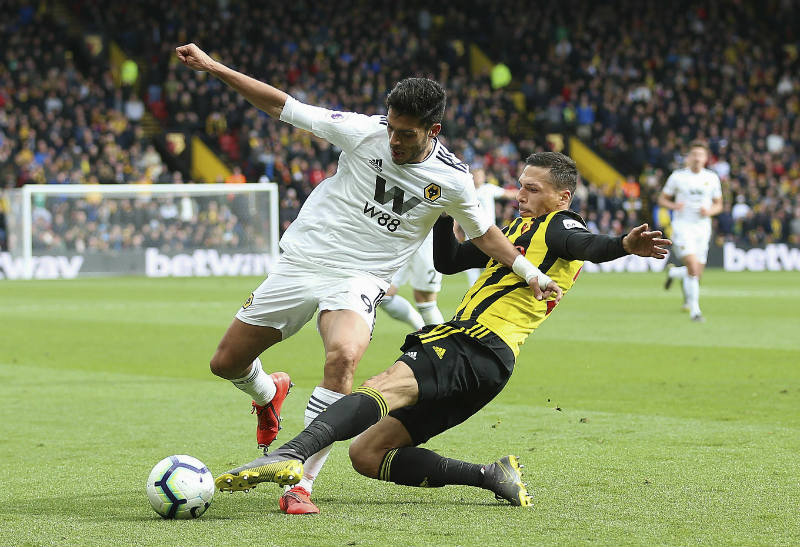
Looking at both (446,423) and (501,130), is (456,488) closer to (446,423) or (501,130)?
(446,423)

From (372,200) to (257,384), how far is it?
1.28 meters

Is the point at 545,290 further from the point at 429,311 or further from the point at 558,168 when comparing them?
the point at 429,311

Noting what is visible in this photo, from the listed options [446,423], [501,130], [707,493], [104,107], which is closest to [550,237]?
[446,423]

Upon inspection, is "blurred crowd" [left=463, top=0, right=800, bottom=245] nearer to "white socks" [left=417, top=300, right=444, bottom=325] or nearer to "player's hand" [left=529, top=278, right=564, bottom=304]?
"white socks" [left=417, top=300, right=444, bottom=325]

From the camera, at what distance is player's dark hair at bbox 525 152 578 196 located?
5.47m

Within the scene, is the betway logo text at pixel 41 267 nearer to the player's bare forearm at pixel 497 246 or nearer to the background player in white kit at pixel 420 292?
the background player in white kit at pixel 420 292

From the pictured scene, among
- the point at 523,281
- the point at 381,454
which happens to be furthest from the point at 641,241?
the point at 381,454

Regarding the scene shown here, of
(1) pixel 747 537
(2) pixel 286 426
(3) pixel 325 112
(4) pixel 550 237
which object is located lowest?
(2) pixel 286 426

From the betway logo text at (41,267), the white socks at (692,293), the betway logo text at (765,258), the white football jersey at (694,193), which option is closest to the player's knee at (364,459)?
the white socks at (692,293)

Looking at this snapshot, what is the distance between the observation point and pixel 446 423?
5.19 metres

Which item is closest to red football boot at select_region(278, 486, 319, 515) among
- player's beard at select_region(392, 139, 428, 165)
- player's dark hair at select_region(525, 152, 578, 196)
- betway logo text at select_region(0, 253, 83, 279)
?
player's beard at select_region(392, 139, 428, 165)

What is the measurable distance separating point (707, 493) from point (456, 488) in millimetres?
1110

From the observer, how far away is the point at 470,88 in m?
36.8

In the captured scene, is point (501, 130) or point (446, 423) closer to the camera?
point (446, 423)
